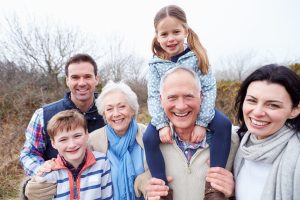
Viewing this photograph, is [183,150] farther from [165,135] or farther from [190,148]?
[165,135]

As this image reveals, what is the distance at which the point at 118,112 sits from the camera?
2809mm

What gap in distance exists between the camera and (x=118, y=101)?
9.32ft

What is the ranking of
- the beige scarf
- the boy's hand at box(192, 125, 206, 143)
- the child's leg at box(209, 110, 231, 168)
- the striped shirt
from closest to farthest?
the beige scarf
the child's leg at box(209, 110, 231, 168)
the boy's hand at box(192, 125, 206, 143)
the striped shirt

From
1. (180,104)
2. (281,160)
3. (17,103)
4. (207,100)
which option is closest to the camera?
(281,160)

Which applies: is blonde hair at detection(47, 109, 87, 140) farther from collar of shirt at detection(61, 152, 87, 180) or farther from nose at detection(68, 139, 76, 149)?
collar of shirt at detection(61, 152, 87, 180)

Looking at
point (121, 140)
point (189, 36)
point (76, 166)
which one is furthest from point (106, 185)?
point (189, 36)

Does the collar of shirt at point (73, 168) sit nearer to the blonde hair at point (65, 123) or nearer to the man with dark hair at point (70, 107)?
the blonde hair at point (65, 123)

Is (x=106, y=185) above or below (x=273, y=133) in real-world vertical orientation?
below

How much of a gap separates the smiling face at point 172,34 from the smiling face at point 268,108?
1037mm

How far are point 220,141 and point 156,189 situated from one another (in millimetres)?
667

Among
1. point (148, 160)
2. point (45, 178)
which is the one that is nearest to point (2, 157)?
point (45, 178)

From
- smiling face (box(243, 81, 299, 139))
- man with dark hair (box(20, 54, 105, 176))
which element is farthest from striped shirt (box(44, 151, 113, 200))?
smiling face (box(243, 81, 299, 139))

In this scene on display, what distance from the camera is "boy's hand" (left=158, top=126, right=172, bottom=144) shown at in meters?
2.48

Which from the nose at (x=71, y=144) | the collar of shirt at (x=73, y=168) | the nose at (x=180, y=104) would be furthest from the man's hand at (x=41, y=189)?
the nose at (x=180, y=104)
